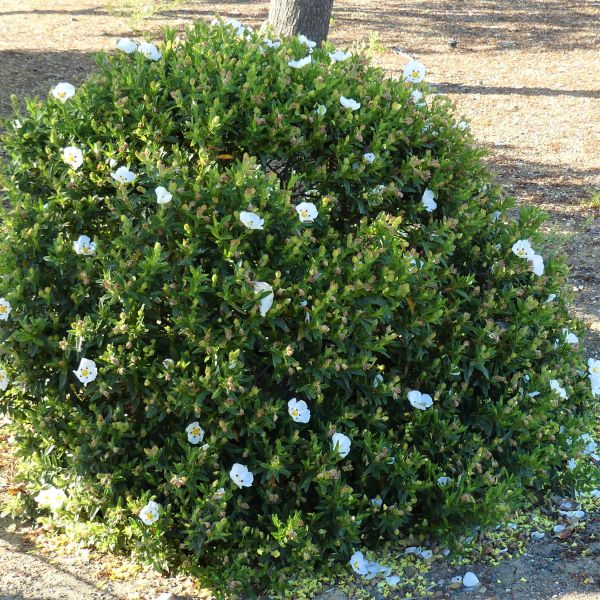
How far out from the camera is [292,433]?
283 cm

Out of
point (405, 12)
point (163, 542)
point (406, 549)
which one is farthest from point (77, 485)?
point (405, 12)

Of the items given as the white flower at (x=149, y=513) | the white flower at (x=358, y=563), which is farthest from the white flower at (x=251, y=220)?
the white flower at (x=358, y=563)

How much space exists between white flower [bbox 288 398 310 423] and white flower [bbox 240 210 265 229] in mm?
574

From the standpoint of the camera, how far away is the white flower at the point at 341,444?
9.10 ft

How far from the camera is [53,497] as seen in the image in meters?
3.03

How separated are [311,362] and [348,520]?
1.73 feet

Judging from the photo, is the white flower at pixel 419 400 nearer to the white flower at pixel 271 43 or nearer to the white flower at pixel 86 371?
the white flower at pixel 86 371

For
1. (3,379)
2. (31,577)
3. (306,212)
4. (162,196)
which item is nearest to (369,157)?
(306,212)

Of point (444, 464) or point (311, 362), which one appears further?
point (444, 464)

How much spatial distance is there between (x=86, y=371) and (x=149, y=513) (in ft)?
1.62

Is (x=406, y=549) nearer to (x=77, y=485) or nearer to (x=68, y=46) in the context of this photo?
(x=77, y=485)

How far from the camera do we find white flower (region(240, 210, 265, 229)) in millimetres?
2676

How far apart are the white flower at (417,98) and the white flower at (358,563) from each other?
1.69 m

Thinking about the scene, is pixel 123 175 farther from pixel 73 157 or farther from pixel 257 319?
pixel 257 319
